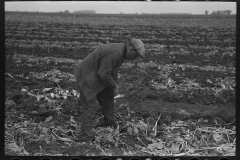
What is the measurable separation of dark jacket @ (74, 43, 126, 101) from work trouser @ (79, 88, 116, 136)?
183mm

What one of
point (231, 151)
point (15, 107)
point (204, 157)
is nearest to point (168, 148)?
point (204, 157)

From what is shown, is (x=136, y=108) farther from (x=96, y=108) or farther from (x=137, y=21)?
(x=137, y=21)

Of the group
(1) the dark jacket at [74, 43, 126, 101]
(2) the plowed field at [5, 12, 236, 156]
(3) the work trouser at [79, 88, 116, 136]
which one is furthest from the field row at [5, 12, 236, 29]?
(1) the dark jacket at [74, 43, 126, 101]

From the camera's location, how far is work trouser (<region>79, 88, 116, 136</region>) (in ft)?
14.7

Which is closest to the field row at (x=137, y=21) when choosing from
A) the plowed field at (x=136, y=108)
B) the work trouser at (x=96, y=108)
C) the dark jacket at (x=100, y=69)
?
the plowed field at (x=136, y=108)

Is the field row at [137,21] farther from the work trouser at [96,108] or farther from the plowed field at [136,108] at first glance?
the work trouser at [96,108]

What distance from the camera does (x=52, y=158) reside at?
3.71 metres

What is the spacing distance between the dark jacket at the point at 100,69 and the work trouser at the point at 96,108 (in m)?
0.18

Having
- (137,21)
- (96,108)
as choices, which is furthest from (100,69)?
(137,21)

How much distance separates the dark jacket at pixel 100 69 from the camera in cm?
418

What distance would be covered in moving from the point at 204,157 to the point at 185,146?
0.49 meters

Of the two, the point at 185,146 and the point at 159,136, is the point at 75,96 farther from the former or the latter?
the point at 185,146

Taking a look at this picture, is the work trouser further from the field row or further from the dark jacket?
the field row

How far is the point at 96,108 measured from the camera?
183 inches
